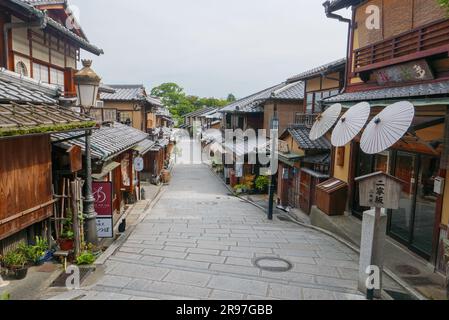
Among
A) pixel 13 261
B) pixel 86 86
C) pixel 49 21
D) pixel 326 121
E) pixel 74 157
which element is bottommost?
pixel 13 261

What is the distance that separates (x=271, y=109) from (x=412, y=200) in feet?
59.8

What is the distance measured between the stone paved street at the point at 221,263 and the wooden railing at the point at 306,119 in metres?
7.80

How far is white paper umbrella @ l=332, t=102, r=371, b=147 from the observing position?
8.98 metres

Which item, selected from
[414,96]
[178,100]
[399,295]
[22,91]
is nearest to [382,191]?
[399,295]

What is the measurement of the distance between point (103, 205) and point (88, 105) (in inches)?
128

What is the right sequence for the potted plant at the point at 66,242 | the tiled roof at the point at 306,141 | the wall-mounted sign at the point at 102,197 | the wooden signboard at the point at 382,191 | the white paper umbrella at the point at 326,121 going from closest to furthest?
the wooden signboard at the point at 382,191 → the potted plant at the point at 66,242 → the wall-mounted sign at the point at 102,197 → the white paper umbrella at the point at 326,121 → the tiled roof at the point at 306,141

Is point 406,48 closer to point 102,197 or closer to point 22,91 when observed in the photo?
point 102,197

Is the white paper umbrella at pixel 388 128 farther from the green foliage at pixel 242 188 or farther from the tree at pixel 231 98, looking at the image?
the tree at pixel 231 98

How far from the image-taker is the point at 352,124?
364 inches

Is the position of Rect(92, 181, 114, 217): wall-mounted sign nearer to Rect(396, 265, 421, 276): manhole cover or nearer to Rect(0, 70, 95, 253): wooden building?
Rect(0, 70, 95, 253): wooden building

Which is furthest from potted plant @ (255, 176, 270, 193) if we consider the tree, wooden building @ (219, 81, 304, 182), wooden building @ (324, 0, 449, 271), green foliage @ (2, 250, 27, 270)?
the tree

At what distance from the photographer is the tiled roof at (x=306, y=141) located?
17.5 metres

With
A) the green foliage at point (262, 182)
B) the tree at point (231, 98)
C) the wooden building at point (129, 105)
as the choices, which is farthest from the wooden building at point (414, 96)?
the tree at point (231, 98)

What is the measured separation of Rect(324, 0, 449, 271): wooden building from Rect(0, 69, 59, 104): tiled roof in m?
9.86
